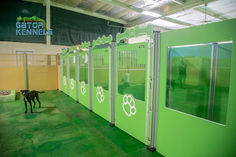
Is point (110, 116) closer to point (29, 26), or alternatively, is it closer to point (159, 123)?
point (159, 123)

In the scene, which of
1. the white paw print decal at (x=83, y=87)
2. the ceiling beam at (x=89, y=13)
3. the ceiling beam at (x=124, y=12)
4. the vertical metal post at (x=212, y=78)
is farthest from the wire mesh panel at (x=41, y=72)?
the vertical metal post at (x=212, y=78)

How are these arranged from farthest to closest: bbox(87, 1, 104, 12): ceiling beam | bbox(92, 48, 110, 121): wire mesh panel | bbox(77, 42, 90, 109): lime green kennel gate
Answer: bbox(87, 1, 104, 12): ceiling beam
bbox(77, 42, 90, 109): lime green kennel gate
bbox(92, 48, 110, 121): wire mesh panel

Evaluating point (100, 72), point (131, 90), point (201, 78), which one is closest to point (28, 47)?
point (100, 72)

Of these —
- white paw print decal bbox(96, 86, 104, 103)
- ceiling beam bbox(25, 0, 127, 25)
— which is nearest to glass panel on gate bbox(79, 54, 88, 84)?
white paw print decal bbox(96, 86, 104, 103)

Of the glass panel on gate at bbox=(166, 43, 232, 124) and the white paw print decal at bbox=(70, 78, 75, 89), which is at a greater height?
the glass panel on gate at bbox=(166, 43, 232, 124)

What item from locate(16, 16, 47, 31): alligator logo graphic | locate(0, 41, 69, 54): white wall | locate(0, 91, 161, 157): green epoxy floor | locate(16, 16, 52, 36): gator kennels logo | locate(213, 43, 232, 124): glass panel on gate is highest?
locate(16, 16, 47, 31): alligator logo graphic

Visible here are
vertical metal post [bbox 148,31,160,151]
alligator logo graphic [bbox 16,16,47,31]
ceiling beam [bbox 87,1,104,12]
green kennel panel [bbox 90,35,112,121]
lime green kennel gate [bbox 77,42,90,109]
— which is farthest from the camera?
ceiling beam [bbox 87,1,104,12]

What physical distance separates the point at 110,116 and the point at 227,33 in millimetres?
2906

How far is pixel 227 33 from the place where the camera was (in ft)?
5.06

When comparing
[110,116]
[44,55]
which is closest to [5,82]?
[44,55]

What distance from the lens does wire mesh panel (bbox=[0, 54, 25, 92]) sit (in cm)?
745

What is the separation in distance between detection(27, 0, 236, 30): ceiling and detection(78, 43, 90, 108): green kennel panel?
4066mm

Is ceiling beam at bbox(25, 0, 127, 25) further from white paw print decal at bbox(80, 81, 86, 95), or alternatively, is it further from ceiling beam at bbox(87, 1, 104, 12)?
white paw print decal at bbox(80, 81, 86, 95)

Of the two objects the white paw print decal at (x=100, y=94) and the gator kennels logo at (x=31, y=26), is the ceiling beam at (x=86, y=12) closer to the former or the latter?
the gator kennels logo at (x=31, y=26)
